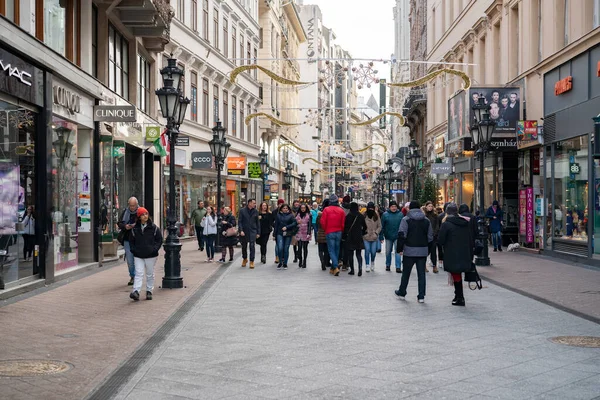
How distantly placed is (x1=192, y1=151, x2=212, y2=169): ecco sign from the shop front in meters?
16.2

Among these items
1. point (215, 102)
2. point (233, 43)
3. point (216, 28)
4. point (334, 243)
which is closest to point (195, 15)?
point (216, 28)

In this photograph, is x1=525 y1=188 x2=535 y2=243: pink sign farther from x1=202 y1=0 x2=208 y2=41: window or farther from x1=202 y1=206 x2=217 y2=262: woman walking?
x1=202 y1=0 x2=208 y2=41: window

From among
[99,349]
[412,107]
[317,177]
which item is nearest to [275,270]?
[99,349]

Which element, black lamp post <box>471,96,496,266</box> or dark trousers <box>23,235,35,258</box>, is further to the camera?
black lamp post <box>471,96,496,266</box>

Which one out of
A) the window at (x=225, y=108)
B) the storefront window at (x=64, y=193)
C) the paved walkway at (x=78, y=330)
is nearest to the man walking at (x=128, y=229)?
the paved walkway at (x=78, y=330)

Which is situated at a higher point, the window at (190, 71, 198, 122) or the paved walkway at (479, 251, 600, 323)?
the window at (190, 71, 198, 122)

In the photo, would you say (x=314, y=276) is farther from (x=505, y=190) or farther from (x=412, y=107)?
(x=412, y=107)

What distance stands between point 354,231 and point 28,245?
7.48 meters

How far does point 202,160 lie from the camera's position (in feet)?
119

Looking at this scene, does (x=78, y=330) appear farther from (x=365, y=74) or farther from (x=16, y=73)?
(x=365, y=74)

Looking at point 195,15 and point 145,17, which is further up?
point 195,15

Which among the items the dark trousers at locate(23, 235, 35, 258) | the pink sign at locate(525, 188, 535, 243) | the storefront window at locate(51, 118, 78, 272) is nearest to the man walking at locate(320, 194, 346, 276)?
the storefront window at locate(51, 118, 78, 272)

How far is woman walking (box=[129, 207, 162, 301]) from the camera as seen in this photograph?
1302cm

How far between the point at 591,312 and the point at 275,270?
9.65 m
